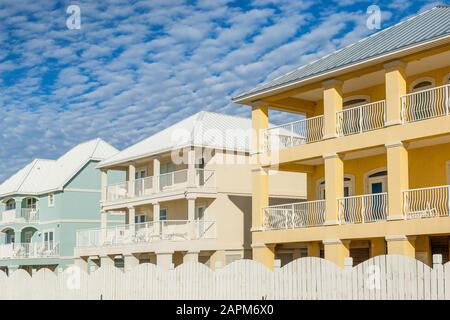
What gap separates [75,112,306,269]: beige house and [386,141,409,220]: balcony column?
14.2m

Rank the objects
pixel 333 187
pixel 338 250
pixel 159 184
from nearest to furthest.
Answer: pixel 338 250 → pixel 333 187 → pixel 159 184

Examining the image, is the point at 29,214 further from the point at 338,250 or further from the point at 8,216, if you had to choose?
the point at 338,250

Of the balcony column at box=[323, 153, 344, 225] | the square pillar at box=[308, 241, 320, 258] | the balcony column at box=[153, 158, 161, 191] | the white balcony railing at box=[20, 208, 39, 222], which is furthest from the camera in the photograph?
the white balcony railing at box=[20, 208, 39, 222]

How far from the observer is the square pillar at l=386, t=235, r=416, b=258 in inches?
959

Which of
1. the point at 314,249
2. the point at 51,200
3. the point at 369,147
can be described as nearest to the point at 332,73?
A: the point at 369,147

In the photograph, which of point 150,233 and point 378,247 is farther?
point 150,233

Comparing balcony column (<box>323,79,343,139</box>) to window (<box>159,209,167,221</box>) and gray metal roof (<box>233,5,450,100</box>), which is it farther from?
window (<box>159,209,167,221</box>)

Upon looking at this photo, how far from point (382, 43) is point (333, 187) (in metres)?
5.85

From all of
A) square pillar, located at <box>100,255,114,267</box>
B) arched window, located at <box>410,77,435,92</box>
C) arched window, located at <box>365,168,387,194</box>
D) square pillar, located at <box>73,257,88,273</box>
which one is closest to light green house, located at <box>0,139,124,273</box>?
square pillar, located at <box>73,257,88,273</box>

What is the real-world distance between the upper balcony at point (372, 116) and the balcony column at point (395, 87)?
6.7 inches

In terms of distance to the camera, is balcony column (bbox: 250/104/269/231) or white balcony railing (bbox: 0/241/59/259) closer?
balcony column (bbox: 250/104/269/231)

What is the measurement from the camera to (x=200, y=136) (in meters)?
39.8

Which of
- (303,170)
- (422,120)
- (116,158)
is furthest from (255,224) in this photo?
(116,158)

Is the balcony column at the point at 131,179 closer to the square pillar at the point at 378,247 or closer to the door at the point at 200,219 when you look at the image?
the door at the point at 200,219
